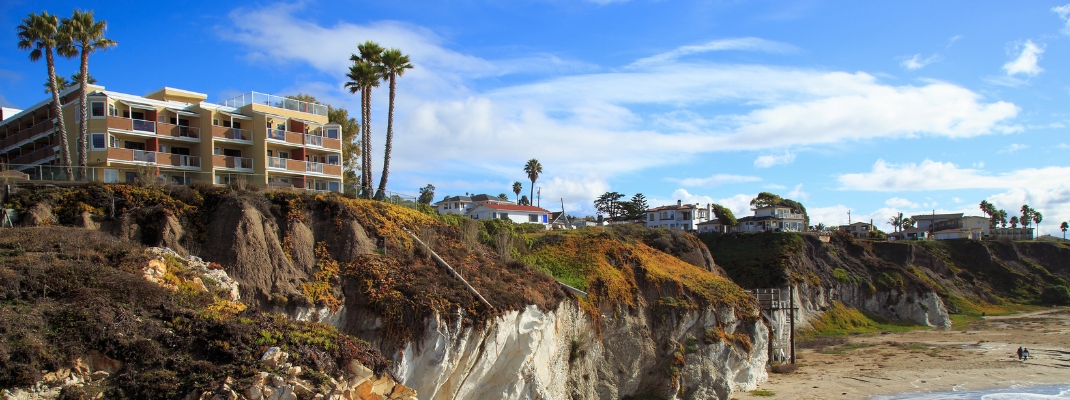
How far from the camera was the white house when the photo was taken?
63.4 meters

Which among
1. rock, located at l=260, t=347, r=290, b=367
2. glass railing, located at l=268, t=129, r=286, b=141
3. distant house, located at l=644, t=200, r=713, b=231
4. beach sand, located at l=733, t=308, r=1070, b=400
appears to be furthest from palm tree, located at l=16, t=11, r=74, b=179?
distant house, located at l=644, t=200, r=713, b=231

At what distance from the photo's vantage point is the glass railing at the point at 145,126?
35156mm

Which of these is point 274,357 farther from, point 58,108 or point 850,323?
point 850,323

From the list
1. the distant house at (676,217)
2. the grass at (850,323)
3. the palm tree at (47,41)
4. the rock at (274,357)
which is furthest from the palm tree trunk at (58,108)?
the distant house at (676,217)

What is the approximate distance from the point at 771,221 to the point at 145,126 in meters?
72.8

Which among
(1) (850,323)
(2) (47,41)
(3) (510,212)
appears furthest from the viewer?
(3) (510,212)

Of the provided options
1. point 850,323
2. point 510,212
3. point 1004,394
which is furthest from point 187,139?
Answer: point 850,323

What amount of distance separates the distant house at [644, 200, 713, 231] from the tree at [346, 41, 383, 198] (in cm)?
5600

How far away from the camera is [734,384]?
34.4 metres

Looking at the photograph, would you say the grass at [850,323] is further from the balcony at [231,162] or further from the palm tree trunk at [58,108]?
the palm tree trunk at [58,108]

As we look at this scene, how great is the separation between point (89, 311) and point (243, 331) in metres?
3.03

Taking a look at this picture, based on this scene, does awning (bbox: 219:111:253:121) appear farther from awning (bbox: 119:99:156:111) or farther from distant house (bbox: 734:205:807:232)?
distant house (bbox: 734:205:807:232)

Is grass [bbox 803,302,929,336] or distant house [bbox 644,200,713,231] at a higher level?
distant house [bbox 644,200,713,231]

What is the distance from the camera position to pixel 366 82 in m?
41.7
